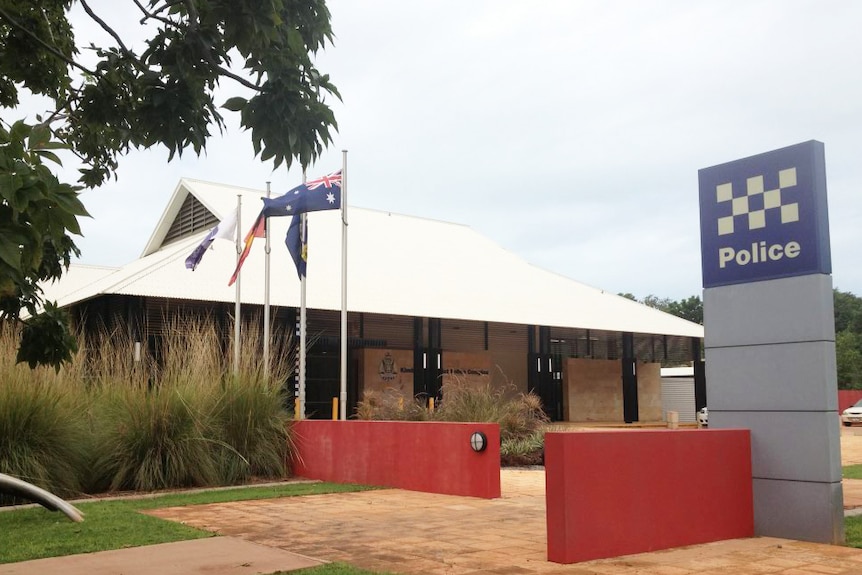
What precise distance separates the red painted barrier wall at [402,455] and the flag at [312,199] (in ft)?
14.0

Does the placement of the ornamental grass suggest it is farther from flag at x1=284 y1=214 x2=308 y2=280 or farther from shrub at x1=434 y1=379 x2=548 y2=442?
flag at x1=284 y1=214 x2=308 y2=280

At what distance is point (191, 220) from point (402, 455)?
1942 centimetres

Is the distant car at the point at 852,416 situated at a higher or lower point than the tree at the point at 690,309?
lower

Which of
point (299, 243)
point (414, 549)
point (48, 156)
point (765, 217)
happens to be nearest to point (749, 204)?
point (765, 217)

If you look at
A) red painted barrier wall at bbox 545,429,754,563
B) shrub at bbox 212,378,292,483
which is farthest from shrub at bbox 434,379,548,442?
red painted barrier wall at bbox 545,429,754,563

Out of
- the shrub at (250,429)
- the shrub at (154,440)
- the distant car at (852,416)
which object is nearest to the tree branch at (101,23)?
the shrub at (154,440)

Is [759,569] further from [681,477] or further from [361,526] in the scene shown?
[361,526]

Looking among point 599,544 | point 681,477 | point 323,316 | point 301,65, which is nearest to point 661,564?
point 599,544

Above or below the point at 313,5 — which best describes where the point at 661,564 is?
below

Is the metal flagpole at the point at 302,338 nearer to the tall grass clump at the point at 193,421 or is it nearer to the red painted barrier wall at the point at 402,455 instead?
the red painted barrier wall at the point at 402,455

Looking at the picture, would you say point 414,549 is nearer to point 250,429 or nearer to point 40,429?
point 40,429

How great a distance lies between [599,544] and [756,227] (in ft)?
10.2

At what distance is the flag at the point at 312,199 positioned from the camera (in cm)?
1489

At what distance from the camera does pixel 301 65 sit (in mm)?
4875
